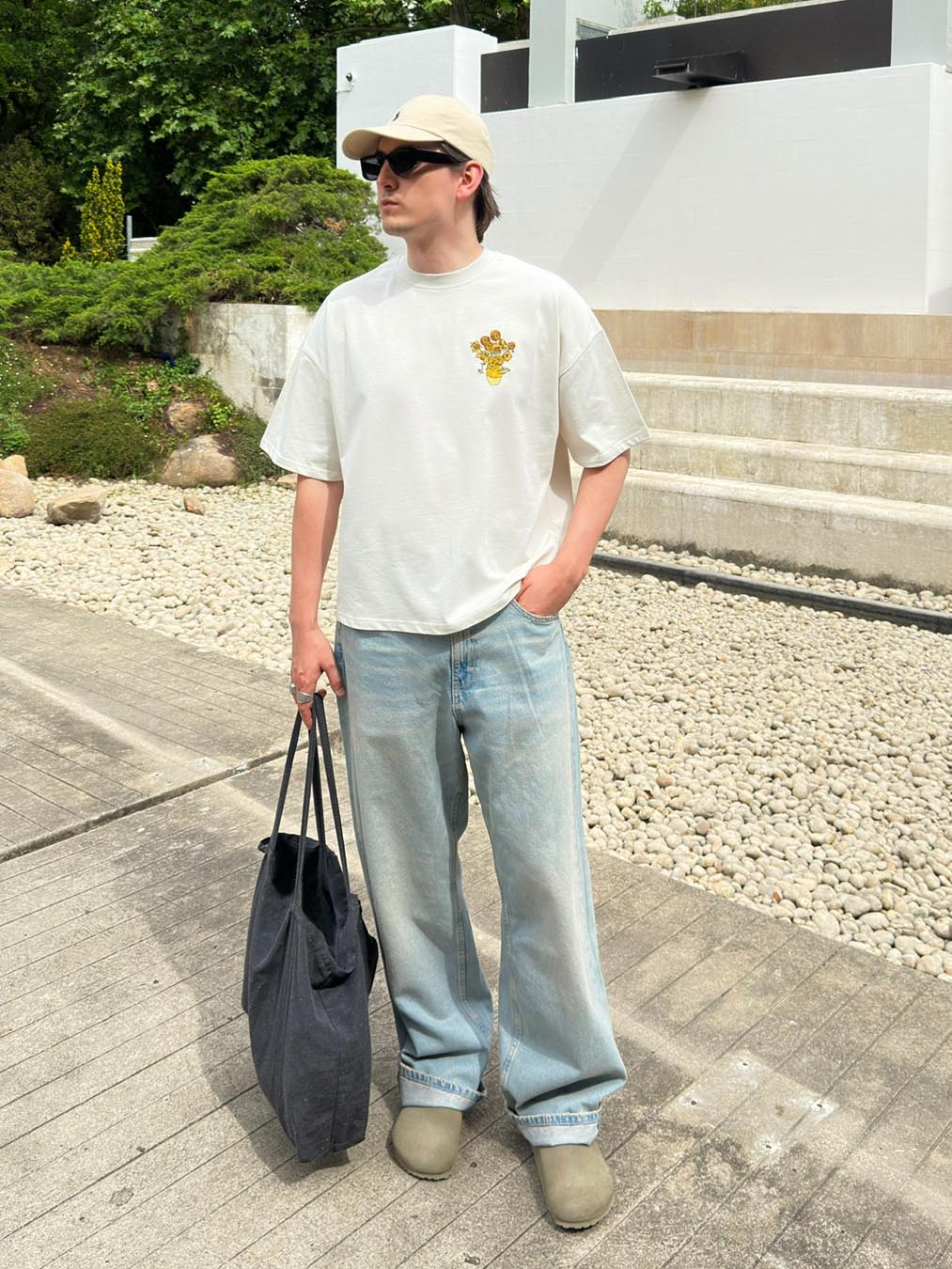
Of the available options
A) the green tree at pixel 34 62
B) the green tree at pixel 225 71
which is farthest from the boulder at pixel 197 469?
the green tree at pixel 34 62

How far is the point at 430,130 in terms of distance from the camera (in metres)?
2.13

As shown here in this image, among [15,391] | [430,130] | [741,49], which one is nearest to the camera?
[430,130]

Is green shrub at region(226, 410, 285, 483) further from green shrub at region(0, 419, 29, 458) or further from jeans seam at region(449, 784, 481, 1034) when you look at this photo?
jeans seam at region(449, 784, 481, 1034)

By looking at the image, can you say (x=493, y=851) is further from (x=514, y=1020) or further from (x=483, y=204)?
(x=483, y=204)

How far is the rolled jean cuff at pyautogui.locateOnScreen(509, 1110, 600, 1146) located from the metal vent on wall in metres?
11.8

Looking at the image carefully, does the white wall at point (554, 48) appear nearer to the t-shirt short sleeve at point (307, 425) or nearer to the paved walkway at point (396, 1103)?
the paved walkway at point (396, 1103)

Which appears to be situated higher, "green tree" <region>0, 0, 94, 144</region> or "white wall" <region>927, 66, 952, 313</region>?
"green tree" <region>0, 0, 94, 144</region>

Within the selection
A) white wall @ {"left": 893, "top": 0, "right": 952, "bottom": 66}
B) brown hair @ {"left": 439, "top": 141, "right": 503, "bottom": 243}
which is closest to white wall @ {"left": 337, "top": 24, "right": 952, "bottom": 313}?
white wall @ {"left": 893, "top": 0, "right": 952, "bottom": 66}

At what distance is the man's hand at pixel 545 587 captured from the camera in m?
2.22

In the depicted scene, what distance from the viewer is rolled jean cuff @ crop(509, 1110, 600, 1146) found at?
2.35 m

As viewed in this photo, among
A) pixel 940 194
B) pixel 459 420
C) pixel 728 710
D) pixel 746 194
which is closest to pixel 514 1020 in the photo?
pixel 459 420

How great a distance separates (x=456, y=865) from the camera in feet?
8.02

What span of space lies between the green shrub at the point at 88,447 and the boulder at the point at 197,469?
0.19 m

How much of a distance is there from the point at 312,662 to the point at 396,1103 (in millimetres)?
930
